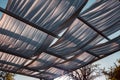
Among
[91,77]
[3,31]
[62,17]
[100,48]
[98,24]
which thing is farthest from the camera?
[91,77]

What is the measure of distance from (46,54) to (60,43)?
5.15 feet

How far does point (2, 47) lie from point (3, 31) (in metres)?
1.20

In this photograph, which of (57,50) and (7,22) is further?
(57,50)

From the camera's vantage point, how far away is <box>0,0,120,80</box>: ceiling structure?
6.39m

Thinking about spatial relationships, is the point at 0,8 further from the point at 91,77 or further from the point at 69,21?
the point at 91,77

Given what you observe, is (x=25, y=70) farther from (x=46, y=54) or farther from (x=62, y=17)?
(x=62, y=17)

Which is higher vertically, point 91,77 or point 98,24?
point 91,77

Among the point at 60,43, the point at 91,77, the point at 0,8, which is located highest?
the point at 91,77

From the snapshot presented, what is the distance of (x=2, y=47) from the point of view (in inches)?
329

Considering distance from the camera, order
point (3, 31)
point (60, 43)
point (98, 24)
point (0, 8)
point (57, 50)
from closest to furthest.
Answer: point (0, 8) → point (3, 31) → point (98, 24) → point (60, 43) → point (57, 50)

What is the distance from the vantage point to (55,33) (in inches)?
303

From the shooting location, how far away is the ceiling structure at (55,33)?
21.0 feet

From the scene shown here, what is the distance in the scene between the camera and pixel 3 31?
7.40 metres

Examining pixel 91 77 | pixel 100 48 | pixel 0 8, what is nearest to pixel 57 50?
pixel 100 48
